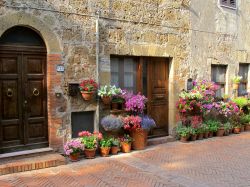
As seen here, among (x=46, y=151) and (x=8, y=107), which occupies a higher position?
(x=8, y=107)

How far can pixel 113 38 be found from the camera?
7863mm

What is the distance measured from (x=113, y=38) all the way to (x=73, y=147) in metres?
2.91

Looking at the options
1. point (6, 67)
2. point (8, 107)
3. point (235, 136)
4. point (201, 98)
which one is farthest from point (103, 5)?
point (235, 136)

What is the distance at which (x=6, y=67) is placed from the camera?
6.49 meters

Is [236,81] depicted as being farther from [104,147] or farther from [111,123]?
[104,147]

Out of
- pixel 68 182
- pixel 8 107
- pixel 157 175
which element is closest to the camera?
pixel 68 182

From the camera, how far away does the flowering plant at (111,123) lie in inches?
293

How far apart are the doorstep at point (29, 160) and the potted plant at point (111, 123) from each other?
1302 mm

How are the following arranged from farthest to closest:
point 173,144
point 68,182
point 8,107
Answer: point 173,144, point 8,107, point 68,182

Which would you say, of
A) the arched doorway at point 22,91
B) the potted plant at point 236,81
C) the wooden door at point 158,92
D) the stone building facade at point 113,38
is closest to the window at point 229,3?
the stone building facade at point 113,38

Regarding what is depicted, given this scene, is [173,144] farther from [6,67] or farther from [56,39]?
[6,67]

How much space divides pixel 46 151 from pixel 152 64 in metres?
3.89

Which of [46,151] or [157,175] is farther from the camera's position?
[46,151]

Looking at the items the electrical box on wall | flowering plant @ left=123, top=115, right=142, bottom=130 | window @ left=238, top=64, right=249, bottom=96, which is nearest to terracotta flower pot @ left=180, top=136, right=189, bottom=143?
flowering plant @ left=123, top=115, right=142, bottom=130
